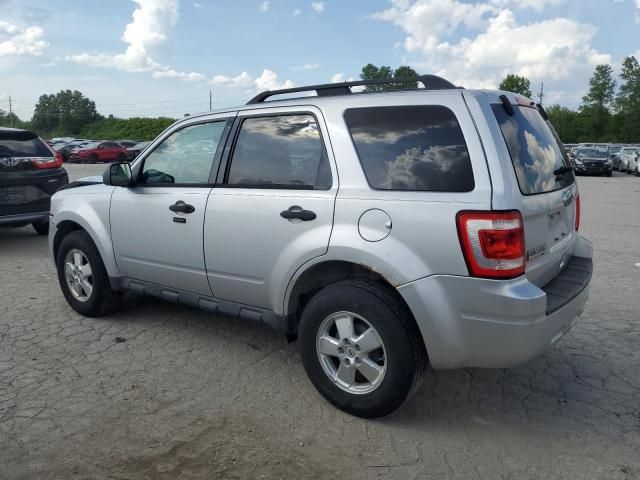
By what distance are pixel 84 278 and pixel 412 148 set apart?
10.5 feet

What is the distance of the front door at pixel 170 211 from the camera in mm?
3986

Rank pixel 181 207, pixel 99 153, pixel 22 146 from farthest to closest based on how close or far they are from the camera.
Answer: pixel 99 153
pixel 22 146
pixel 181 207

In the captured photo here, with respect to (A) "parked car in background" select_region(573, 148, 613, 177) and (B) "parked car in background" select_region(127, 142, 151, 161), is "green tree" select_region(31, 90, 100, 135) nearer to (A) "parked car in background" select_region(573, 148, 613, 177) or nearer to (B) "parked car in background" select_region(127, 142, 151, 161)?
(B) "parked car in background" select_region(127, 142, 151, 161)

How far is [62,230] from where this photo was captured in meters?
5.14

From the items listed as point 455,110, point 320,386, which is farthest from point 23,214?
point 455,110

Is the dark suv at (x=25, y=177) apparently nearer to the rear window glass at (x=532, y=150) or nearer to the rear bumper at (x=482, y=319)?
the rear bumper at (x=482, y=319)

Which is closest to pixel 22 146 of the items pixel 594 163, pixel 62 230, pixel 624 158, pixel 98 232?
pixel 62 230

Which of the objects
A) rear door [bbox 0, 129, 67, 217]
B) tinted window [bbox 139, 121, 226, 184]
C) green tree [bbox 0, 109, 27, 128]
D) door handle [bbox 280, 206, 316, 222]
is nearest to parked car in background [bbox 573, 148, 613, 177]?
rear door [bbox 0, 129, 67, 217]

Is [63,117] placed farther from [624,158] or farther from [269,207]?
[269,207]

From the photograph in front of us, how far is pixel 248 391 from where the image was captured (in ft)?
11.9

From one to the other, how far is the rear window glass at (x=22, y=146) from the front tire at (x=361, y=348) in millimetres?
6376

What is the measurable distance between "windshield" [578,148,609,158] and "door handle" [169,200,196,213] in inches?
1076

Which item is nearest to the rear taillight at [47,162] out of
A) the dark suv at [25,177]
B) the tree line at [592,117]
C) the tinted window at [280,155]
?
the dark suv at [25,177]

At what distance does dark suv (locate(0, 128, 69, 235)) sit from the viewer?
7.77m
